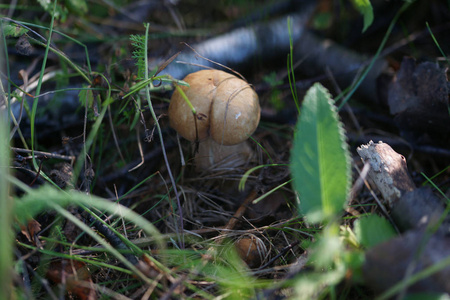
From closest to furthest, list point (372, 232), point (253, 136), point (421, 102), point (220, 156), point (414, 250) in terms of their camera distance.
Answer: point (414, 250) → point (372, 232) → point (421, 102) → point (220, 156) → point (253, 136)

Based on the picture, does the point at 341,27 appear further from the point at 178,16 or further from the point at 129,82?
the point at 129,82

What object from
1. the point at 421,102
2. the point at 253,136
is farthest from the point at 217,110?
the point at 421,102

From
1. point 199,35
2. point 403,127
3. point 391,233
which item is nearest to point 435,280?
point 391,233

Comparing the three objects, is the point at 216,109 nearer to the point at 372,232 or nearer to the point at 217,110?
the point at 217,110

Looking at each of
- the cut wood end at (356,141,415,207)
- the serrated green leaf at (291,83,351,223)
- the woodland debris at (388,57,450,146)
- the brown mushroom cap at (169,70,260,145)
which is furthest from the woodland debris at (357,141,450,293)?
the woodland debris at (388,57,450,146)

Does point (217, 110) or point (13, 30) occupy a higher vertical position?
point (13, 30)

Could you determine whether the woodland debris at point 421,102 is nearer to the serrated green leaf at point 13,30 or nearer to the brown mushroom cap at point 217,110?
the brown mushroom cap at point 217,110

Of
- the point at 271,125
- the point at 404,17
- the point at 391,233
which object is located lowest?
the point at 271,125
